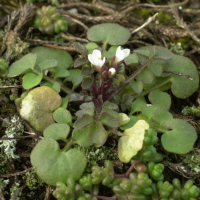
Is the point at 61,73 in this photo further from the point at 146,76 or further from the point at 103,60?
the point at 146,76

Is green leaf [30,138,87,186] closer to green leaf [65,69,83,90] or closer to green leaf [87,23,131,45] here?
green leaf [65,69,83,90]

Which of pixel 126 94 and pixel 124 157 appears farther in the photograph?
pixel 126 94

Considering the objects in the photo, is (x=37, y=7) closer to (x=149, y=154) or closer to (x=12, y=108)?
(x=12, y=108)

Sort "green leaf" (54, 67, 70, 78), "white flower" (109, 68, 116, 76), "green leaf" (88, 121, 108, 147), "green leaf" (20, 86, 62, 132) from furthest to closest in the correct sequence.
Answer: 1. "green leaf" (54, 67, 70, 78)
2. "green leaf" (20, 86, 62, 132)
3. "white flower" (109, 68, 116, 76)
4. "green leaf" (88, 121, 108, 147)

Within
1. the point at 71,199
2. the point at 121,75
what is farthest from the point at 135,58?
the point at 71,199

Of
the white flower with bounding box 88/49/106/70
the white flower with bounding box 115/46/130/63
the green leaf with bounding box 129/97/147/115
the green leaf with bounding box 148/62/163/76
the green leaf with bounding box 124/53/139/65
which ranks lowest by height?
the green leaf with bounding box 129/97/147/115

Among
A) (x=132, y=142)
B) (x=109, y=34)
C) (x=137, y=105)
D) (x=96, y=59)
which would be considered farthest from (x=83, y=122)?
(x=109, y=34)

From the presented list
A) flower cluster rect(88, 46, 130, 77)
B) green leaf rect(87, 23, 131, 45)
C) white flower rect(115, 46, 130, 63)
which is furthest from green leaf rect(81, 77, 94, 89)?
green leaf rect(87, 23, 131, 45)
